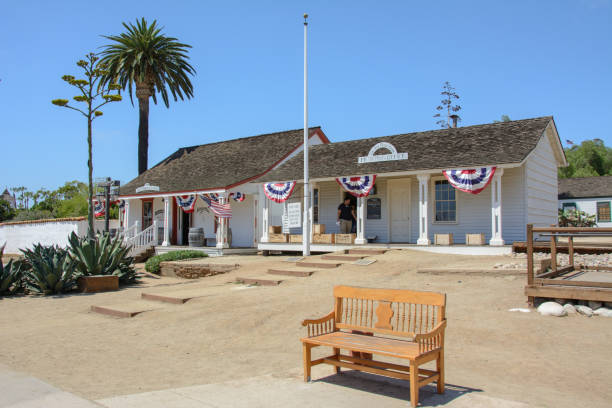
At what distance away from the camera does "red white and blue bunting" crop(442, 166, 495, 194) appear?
16.4 m

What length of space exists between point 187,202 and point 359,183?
9.24m

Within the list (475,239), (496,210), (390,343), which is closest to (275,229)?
(475,239)

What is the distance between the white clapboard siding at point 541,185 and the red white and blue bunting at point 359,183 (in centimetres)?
509

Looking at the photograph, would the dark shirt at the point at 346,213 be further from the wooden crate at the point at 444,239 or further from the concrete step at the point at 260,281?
the concrete step at the point at 260,281

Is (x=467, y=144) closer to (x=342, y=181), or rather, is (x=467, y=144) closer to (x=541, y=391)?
(x=342, y=181)

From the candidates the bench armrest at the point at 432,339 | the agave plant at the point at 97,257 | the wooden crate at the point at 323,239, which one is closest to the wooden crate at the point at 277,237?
the wooden crate at the point at 323,239

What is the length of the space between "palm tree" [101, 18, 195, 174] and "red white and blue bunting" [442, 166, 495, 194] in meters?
24.1

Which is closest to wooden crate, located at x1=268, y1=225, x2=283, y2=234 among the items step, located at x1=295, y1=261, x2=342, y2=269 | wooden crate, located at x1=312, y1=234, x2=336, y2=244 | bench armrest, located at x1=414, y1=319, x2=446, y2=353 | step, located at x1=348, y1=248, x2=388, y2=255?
wooden crate, located at x1=312, y1=234, x2=336, y2=244

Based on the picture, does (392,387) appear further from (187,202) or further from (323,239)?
(187,202)

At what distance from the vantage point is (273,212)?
22.7 m

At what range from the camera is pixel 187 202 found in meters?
24.6

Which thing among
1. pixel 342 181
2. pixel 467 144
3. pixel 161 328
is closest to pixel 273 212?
pixel 342 181

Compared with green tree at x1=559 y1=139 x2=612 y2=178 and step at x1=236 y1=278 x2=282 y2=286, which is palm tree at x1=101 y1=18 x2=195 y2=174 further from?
green tree at x1=559 y1=139 x2=612 y2=178

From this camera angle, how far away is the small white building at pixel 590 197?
35219 millimetres
